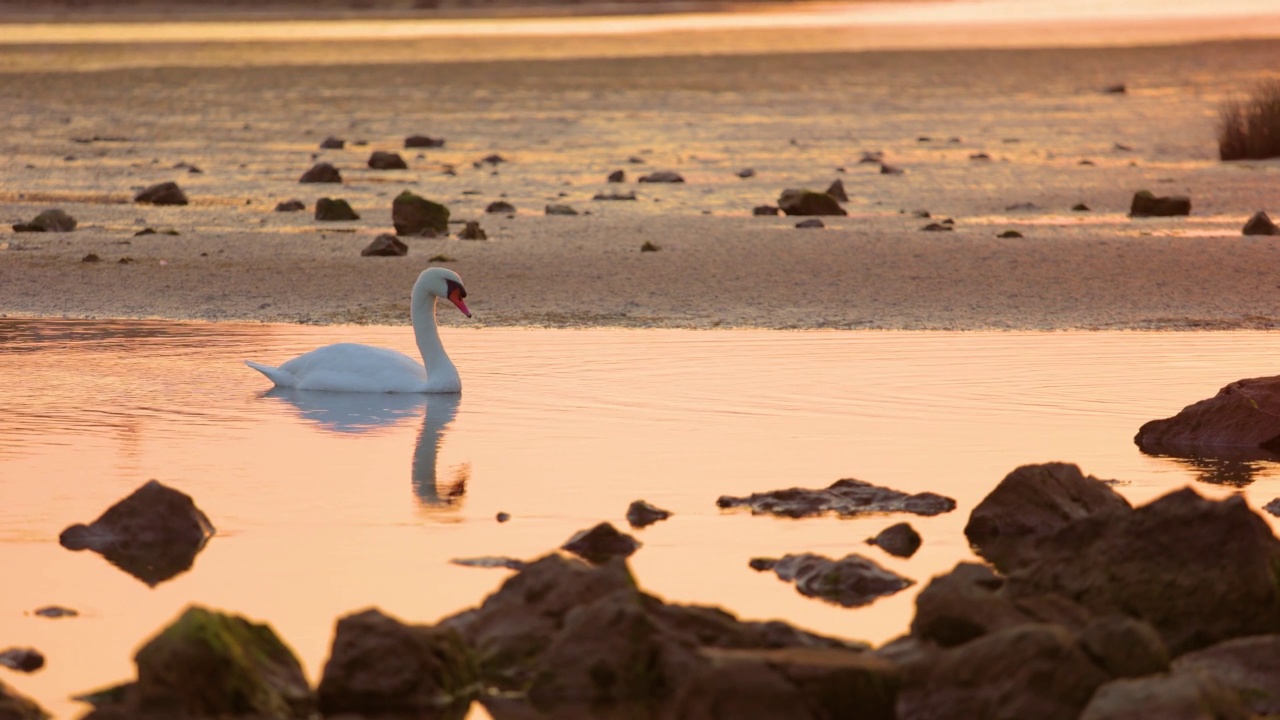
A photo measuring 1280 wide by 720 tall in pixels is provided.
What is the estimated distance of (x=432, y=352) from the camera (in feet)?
37.0

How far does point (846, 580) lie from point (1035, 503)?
1.04 meters

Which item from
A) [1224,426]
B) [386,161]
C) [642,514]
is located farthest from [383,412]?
[386,161]

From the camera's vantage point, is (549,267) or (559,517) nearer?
(559,517)

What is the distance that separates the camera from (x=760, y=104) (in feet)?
120

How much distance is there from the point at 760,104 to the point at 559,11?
4155 cm

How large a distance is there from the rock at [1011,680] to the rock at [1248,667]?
0.40 meters

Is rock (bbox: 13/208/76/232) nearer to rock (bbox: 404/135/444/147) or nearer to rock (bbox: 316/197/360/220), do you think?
rock (bbox: 316/197/360/220)

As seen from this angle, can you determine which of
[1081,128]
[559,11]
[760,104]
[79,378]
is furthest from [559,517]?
[559,11]

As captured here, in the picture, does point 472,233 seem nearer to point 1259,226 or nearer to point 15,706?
point 1259,226

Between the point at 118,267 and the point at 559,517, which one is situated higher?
the point at 559,517

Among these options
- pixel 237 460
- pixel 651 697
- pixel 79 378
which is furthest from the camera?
pixel 79 378

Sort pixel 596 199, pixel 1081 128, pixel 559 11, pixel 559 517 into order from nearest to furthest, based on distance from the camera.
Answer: pixel 559 517
pixel 596 199
pixel 1081 128
pixel 559 11

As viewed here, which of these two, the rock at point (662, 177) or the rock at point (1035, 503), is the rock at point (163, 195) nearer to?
the rock at point (662, 177)

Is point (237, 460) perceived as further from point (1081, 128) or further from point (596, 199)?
point (1081, 128)
